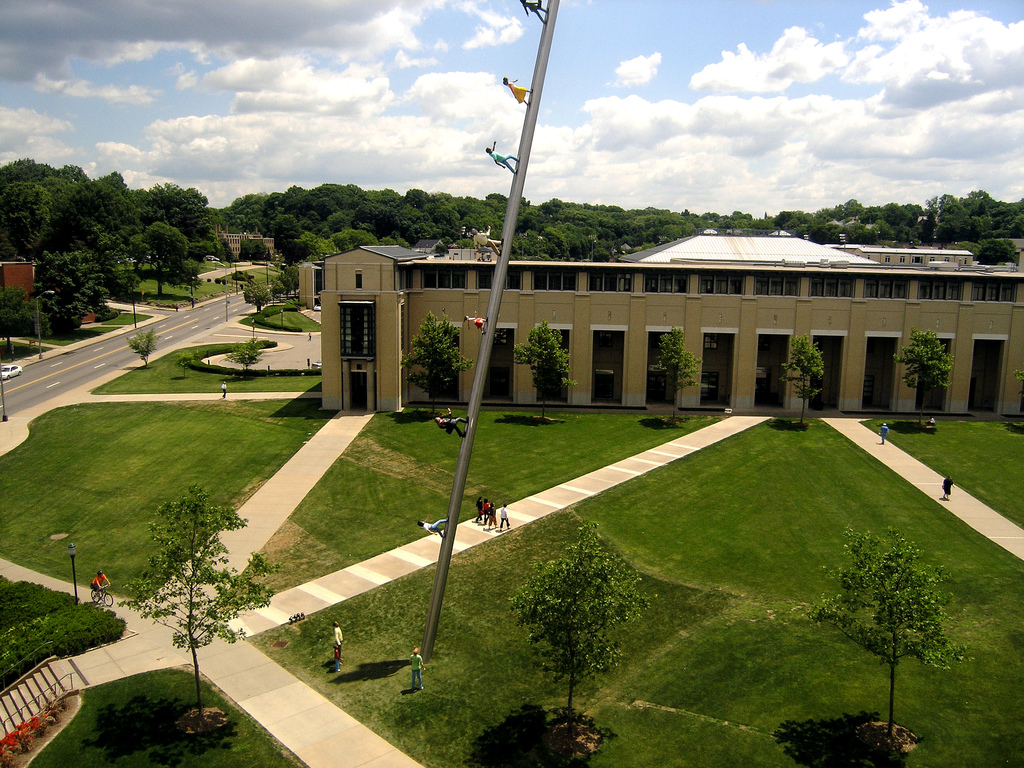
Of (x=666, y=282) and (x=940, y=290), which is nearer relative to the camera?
(x=666, y=282)

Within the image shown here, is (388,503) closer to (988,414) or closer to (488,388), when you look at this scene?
(488,388)

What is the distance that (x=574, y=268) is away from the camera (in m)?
57.6

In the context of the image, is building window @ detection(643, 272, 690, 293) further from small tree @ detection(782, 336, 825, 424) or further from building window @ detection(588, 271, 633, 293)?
small tree @ detection(782, 336, 825, 424)

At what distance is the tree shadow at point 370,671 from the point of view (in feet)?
75.8

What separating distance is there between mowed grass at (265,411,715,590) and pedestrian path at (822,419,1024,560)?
32.9 feet

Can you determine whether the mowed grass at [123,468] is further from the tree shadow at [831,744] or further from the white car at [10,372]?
the tree shadow at [831,744]

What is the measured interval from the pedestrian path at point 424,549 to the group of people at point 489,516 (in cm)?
39

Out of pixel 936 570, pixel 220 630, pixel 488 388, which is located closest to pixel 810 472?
pixel 936 570

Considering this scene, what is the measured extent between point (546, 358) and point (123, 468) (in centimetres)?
2756

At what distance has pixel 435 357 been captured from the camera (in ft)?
172

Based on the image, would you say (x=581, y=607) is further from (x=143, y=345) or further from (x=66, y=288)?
(x=66, y=288)

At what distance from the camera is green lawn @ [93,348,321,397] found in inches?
2415

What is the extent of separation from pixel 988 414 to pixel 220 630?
59.8 meters

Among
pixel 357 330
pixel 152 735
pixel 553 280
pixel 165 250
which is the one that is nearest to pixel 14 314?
pixel 357 330
